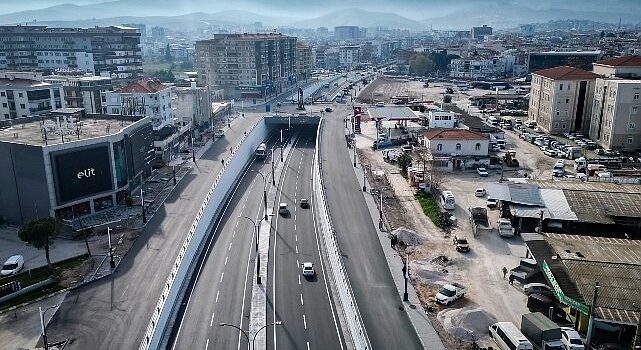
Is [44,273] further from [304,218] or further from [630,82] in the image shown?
[630,82]

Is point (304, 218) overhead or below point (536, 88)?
below

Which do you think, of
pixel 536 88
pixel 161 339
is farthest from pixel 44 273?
pixel 536 88

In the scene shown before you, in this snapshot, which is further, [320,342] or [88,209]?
[88,209]

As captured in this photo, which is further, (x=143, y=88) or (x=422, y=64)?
(x=422, y=64)

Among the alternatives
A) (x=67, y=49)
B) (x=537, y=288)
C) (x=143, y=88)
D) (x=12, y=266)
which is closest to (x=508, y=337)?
(x=537, y=288)

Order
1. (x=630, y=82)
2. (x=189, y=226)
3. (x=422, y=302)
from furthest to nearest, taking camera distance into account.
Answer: (x=630, y=82) → (x=189, y=226) → (x=422, y=302)

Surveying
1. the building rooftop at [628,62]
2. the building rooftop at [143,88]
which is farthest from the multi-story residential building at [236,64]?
the building rooftop at [628,62]

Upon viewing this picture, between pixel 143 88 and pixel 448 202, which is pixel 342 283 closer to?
pixel 448 202
